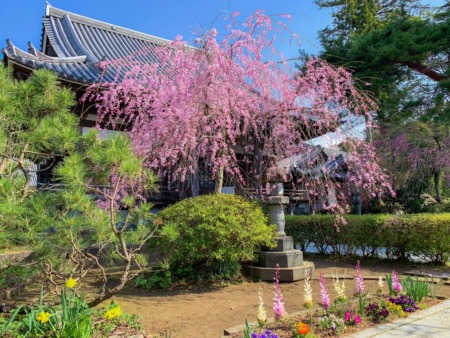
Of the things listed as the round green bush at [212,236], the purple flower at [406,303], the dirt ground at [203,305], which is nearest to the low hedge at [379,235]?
the dirt ground at [203,305]

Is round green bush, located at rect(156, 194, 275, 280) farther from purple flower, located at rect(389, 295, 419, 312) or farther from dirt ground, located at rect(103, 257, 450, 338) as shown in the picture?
purple flower, located at rect(389, 295, 419, 312)

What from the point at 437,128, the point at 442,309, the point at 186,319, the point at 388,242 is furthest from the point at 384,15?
the point at 186,319

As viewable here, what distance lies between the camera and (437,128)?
12.0 m

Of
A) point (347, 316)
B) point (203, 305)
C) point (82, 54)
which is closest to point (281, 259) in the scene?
point (203, 305)

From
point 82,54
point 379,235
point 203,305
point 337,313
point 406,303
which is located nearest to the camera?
point 337,313

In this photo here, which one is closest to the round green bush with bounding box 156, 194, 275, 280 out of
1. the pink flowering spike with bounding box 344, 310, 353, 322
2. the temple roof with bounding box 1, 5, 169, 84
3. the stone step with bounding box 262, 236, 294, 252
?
the stone step with bounding box 262, 236, 294, 252

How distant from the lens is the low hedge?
7.48m

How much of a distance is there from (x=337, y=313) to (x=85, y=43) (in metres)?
12.2

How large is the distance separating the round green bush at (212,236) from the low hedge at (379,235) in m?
3.16

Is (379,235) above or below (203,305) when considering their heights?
above

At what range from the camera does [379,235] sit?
8.14m

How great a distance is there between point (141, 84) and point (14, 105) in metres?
3.37

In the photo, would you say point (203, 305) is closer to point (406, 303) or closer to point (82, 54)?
point (406, 303)

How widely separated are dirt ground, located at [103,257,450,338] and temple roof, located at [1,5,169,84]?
5.30 meters
